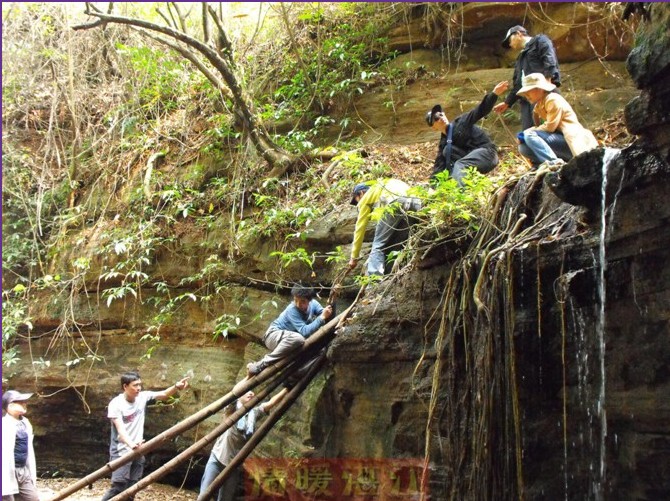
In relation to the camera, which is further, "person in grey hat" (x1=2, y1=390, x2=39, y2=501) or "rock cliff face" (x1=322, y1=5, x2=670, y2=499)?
"person in grey hat" (x1=2, y1=390, x2=39, y2=501)

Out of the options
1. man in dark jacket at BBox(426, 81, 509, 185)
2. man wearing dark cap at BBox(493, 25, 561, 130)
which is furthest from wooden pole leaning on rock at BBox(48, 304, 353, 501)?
man wearing dark cap at BBox(493, 25, 561, 130)

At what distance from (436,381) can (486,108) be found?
3.27 meters

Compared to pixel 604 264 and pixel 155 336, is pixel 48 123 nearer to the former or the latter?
pixel 155 336

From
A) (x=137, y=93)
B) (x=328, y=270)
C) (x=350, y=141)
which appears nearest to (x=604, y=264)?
(x=328, y=270)

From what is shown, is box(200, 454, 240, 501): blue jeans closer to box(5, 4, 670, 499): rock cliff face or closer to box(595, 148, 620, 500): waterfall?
box(5, 4, 670, 499): rock cliff face

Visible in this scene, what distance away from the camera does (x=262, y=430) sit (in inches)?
257

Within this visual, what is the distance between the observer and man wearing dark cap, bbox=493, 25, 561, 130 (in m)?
6.53

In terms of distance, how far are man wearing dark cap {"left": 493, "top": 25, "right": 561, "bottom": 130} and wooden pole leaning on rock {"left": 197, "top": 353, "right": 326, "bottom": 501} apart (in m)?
3.45

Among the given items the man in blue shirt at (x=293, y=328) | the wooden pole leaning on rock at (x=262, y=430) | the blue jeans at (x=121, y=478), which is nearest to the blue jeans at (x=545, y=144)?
the man in blue shirt at (x=293, y=328)

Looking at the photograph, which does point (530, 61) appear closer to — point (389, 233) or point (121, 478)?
point (389, 233)

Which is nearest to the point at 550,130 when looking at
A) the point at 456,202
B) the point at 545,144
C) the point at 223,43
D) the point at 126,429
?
the point at 545,144

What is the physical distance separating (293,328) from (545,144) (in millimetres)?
3192

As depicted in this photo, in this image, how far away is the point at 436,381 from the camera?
4.88 meters

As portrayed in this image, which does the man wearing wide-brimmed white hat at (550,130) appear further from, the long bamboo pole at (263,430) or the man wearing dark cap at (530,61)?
the long bamboo pole at (263,430)
